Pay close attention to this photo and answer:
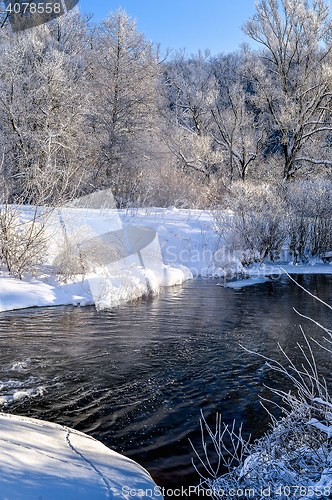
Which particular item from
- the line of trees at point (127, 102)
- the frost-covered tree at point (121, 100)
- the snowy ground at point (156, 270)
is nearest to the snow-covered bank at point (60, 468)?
the snowy ground at point (156, 270)

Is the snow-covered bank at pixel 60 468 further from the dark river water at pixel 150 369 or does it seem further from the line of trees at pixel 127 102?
the line of trees at pixel 127 102

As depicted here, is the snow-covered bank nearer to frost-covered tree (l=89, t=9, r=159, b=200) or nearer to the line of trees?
the line of trees

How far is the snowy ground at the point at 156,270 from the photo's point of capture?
823cm

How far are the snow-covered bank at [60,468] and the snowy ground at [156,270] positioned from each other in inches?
203

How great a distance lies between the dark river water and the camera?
3.52 m

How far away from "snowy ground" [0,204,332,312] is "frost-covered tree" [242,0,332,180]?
8.80 metres

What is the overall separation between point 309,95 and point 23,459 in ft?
71.6

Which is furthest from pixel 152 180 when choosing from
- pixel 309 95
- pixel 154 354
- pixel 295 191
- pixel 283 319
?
pixel 154 354

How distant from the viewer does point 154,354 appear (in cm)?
535

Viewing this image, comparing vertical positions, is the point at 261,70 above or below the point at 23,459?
above

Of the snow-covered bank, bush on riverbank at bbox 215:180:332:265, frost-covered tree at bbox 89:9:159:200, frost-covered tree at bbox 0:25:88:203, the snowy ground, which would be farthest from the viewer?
frost-covered tree at bbox 89:9:159:200

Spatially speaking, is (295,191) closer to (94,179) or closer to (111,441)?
(94,179)

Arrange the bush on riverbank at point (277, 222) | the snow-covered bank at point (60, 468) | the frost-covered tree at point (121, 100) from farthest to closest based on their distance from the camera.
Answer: the frost-covered tree at point (121, 100) → the bush on riverbank at point (277, 222) → the snow-covered bank at point (60, 468)

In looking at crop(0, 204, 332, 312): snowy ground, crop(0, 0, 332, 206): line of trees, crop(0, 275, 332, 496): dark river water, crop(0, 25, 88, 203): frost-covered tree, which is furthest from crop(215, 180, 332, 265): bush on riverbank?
crop(0, 25, 88, 203): frost-covered tree
